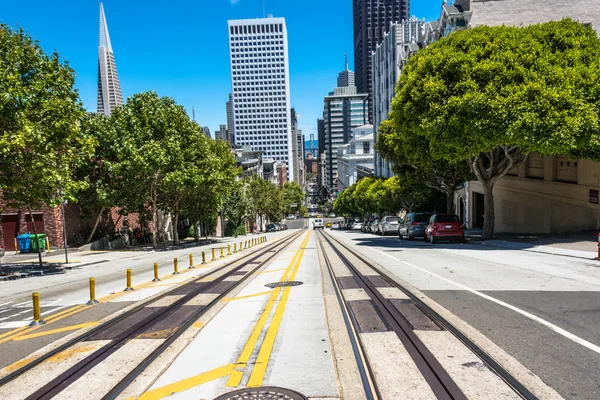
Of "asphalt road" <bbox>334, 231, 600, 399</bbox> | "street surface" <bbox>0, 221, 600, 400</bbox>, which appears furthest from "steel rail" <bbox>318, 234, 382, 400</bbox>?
"asphalt road" <bbox>334, 231, 600, 399</bbox>

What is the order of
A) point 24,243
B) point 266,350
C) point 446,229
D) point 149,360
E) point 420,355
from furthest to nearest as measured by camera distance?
point 24,243, point 446,229, point 266,350, point 149,360, point 420,355

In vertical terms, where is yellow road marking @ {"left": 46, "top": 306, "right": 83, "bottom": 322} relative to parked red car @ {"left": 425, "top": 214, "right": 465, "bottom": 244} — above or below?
below

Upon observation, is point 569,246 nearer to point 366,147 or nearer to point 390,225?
point 390,225

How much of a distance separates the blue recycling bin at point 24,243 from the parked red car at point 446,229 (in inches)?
1003

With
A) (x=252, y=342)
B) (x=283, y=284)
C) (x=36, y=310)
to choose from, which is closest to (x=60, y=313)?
(x=36, y=310)

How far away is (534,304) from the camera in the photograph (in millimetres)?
8070

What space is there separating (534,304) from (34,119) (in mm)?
18339

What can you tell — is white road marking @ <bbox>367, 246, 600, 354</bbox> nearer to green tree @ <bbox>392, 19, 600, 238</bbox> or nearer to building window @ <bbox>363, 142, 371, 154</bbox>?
green tree @ <bbox>392, 19, 600, 238</bbox>

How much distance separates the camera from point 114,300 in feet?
34.3

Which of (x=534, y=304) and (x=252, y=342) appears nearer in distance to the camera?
(x=252, y=342)

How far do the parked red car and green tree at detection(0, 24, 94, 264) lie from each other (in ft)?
60.0

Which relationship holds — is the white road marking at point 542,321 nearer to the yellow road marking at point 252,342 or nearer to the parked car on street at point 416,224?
the yellow road marking at point 252,342

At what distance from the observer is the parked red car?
23688 mm

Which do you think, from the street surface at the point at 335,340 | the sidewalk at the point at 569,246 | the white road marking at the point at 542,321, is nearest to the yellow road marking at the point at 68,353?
the street surface at the point at 335,340
